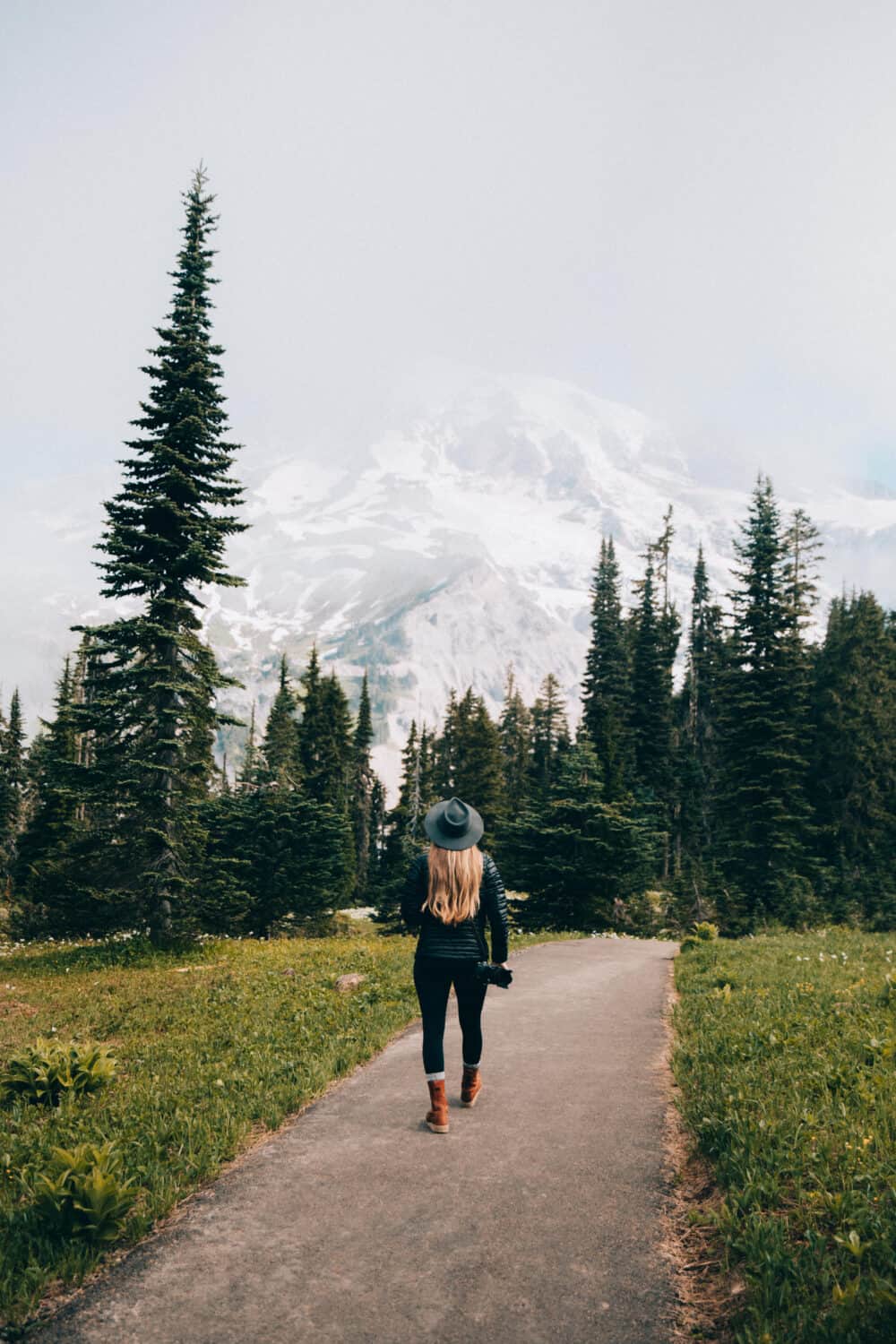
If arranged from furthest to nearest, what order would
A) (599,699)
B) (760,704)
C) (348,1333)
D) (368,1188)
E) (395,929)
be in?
(599,699)
(760,704)
(395,929)
(368,1188)
(348,1333)

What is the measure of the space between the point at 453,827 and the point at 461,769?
61433 millimetres

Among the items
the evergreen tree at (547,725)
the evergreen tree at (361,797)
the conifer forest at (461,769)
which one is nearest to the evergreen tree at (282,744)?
the conifer forest at (461,769)

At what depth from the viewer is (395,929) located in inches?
1257

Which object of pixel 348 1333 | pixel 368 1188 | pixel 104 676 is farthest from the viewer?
pixel 104 676

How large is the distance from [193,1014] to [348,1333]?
833cm

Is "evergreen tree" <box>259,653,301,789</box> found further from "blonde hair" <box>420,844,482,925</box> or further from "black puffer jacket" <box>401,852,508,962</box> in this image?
"blonde hair" <box>420,844,482,925</box>

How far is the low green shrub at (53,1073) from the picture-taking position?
23.6 feet

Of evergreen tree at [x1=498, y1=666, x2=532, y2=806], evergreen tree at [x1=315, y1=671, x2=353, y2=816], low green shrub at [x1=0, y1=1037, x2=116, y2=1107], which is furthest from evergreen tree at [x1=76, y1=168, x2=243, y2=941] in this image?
evergreen tree at [x1=498, y1=666, x2=532, y2=806]

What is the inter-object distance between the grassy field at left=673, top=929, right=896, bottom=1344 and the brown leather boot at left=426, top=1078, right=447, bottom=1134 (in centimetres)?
196

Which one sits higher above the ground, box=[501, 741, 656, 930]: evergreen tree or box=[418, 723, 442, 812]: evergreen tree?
box=[418, 723, 442, 812]: evergreen tree

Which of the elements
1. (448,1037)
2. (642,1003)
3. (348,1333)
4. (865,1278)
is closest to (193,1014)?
(448,1037)

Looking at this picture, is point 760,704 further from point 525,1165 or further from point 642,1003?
point 525,1165

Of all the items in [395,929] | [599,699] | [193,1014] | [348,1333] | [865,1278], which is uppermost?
[599,699]

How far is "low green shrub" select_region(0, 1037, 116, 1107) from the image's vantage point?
23.6 feet
